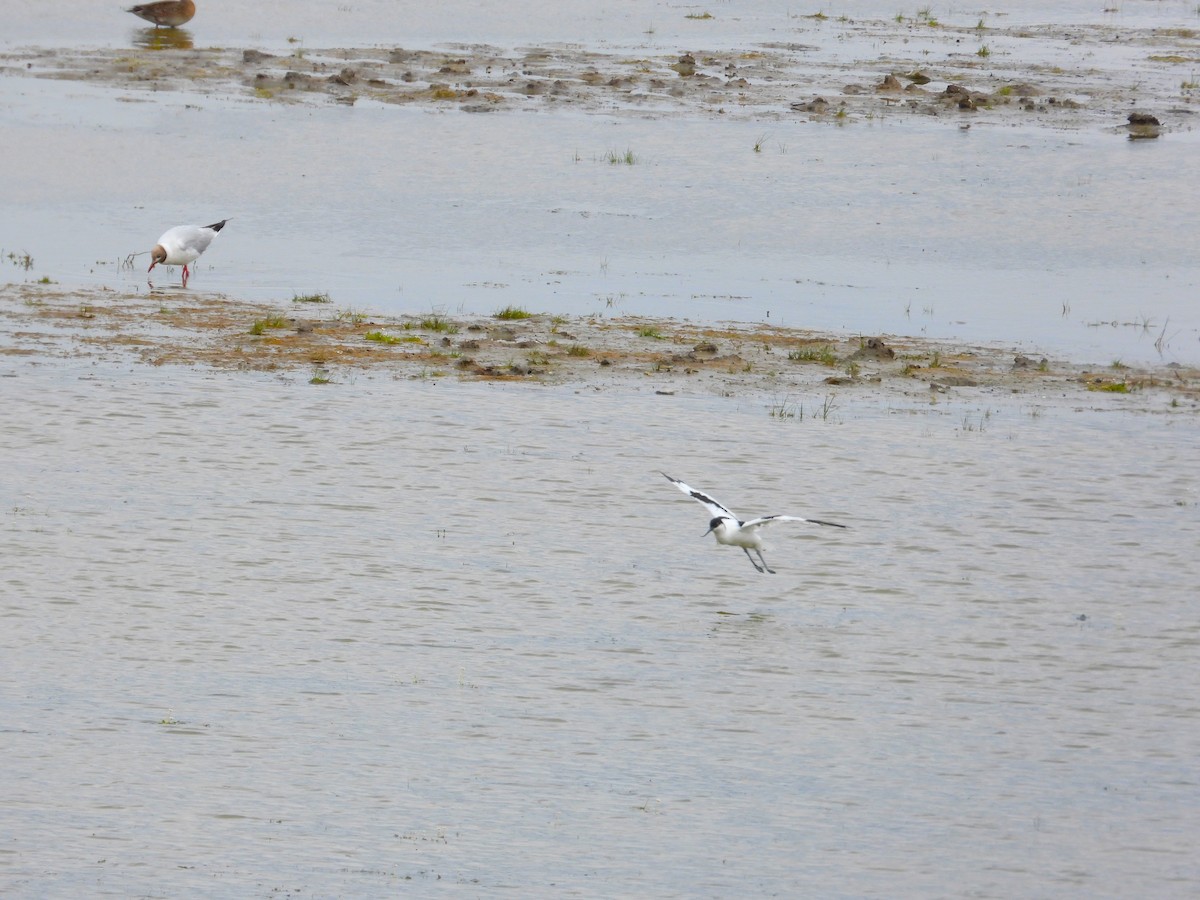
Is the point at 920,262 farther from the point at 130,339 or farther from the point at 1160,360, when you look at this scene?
the point at 130,339

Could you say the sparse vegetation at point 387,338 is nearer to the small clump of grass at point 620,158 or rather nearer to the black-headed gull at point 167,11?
the small clump of grass at point 620,158

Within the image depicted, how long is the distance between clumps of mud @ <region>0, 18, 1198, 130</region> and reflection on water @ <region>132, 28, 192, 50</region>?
21cm

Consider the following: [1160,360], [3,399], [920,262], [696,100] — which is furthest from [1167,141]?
[3,399]

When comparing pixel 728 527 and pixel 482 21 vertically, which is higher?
pixel 482 21

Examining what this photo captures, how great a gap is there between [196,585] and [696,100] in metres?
25.1

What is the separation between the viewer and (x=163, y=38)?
4212cm

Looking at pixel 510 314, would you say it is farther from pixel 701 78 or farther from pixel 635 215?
pixel 701 78

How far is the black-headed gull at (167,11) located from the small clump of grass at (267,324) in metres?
26.4

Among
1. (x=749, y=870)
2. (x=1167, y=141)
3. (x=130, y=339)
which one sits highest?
(x=1167, y=141)

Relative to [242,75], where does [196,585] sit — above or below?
below

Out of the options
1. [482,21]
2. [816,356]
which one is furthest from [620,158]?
[482,21]

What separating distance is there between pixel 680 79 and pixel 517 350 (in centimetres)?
2055

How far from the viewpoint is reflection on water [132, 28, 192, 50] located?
40.8 meters

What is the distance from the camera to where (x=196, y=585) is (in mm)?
12688
